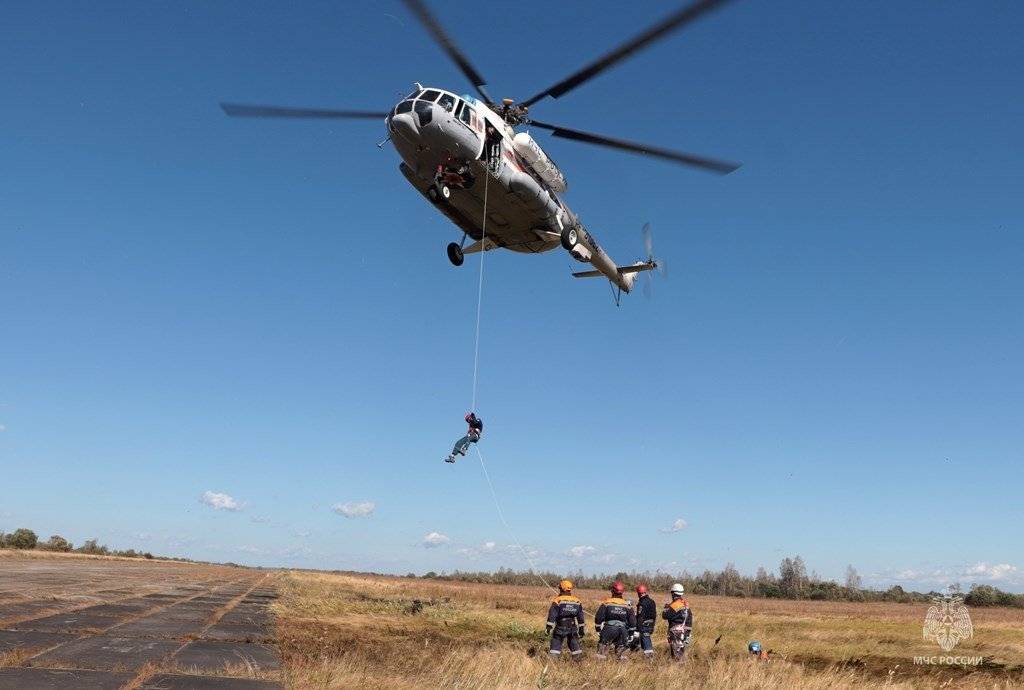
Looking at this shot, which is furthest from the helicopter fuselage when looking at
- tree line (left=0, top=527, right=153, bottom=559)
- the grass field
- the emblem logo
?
tree line (left=0, top=527, right=153, bottom=559)

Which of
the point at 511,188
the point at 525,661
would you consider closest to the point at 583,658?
the point at 525,661

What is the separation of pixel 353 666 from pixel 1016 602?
7645 centimetres

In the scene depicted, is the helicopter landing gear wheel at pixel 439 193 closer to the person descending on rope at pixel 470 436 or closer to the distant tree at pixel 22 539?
the person descending on rope at pixel 470 436

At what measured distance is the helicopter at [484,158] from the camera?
16.9 metres

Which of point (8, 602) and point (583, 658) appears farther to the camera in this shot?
point (8, 602)

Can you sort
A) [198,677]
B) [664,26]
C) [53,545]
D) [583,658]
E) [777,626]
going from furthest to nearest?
[53,545] → [777,626] → [583,658] → [664,26] → [198,677]

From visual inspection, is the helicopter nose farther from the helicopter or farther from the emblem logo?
the emblem logo

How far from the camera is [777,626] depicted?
1102 inches

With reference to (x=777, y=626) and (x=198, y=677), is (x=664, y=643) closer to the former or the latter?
(x=777, y=626)

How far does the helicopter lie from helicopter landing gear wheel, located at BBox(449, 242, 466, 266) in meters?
0.03

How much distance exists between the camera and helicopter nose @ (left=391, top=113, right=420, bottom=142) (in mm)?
16969

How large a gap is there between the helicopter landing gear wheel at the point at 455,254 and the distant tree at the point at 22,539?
98.3m

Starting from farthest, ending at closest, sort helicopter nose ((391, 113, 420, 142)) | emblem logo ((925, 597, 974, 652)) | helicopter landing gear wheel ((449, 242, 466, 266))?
emblem logo ((925, 597, 974, 652))
helicopter landing gear wheel ((449, 242, 466, 266))
helicopter nose ((391, 113, 420, 142))

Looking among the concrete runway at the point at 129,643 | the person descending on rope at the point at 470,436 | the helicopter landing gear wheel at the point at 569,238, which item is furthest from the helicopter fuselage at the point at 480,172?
the concrete runway at the point at 129,643
